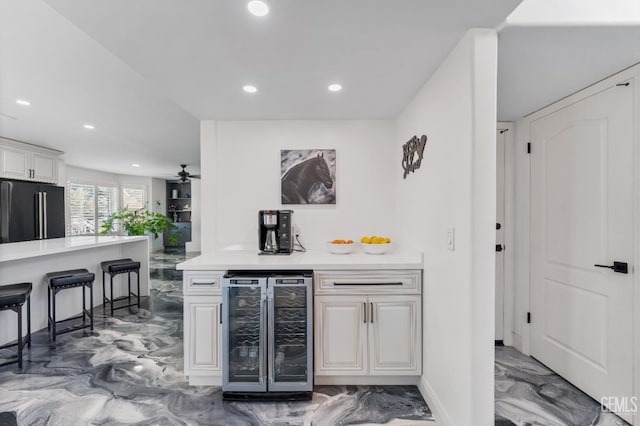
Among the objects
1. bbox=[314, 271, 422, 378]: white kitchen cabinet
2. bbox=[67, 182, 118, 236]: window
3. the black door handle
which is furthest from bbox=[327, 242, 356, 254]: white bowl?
bbox=[67, 182, 118, 236]: window

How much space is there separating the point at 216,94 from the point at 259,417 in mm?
2384

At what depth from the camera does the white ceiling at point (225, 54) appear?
1.38 meters

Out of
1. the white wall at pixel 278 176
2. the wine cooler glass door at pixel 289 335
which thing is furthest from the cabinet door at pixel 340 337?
the white wall at pixel 278 176

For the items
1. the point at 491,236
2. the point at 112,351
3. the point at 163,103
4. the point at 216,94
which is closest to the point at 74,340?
the point at 112,351

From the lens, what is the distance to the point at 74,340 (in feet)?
9.85

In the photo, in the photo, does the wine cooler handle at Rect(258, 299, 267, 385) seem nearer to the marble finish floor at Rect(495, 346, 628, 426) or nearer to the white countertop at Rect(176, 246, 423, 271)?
the white countertop at Rect(176, 246, 423, 271)

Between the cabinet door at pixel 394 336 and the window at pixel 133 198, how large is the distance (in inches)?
347

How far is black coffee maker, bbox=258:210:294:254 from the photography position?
8.75 ft

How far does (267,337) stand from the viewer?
6.91 feet

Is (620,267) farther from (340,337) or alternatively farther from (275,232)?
(275,232)

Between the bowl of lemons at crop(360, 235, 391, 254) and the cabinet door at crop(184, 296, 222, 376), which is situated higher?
the bowl of lemons at crop(360, 235, 391, 254)

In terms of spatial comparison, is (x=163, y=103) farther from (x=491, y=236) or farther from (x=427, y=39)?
(x=491, y=236)

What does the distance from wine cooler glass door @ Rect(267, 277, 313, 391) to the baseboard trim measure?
2.73ft

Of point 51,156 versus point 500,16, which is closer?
point 500,16
